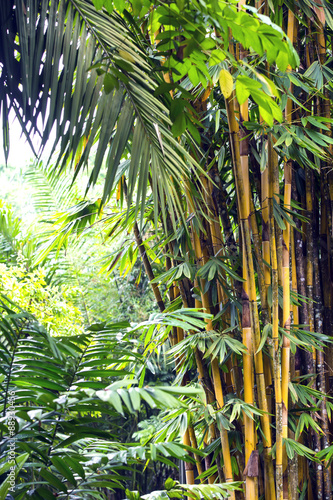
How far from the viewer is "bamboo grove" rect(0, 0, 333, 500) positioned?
77 cm

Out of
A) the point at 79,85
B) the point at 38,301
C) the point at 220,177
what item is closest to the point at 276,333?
the point at 220,177

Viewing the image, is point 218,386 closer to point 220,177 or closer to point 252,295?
point 252,295

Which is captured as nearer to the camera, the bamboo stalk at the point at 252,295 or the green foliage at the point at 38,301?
the bamboo stalk at the point at 252,295

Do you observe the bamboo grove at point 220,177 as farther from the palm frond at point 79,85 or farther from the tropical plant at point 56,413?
the tropical plant at point 56,413

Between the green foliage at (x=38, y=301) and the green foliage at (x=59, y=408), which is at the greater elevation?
the green foliage at (x=38, y=301)

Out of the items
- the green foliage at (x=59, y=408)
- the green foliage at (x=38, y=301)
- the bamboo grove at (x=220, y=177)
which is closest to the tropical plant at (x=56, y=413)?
the green foliage at (x=59, y=408)

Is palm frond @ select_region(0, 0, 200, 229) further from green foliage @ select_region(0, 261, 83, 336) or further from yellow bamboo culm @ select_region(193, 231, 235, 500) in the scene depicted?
green foliage @ select_region(0, 261, 83, 336)

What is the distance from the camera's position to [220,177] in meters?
1.30

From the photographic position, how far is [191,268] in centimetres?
118

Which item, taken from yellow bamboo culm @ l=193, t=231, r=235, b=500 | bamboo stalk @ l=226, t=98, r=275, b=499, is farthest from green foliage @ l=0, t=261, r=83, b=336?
bamboo stalk @ l=226, t=98, r=275, b=499

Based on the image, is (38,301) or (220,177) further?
(38,301)

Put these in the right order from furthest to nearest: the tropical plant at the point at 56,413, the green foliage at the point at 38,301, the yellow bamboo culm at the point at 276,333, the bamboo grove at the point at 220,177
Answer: the green foliage at the point at 38,301 < the yellow bamboo culm at the point at 276,333 < the bamboo grove at the point at 220,177 < the tropical plant at the point at 56,413

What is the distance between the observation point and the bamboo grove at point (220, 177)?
77 cm

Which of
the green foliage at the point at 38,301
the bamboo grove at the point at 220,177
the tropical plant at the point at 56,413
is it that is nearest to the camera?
the tropical plant at the point at 56,413
